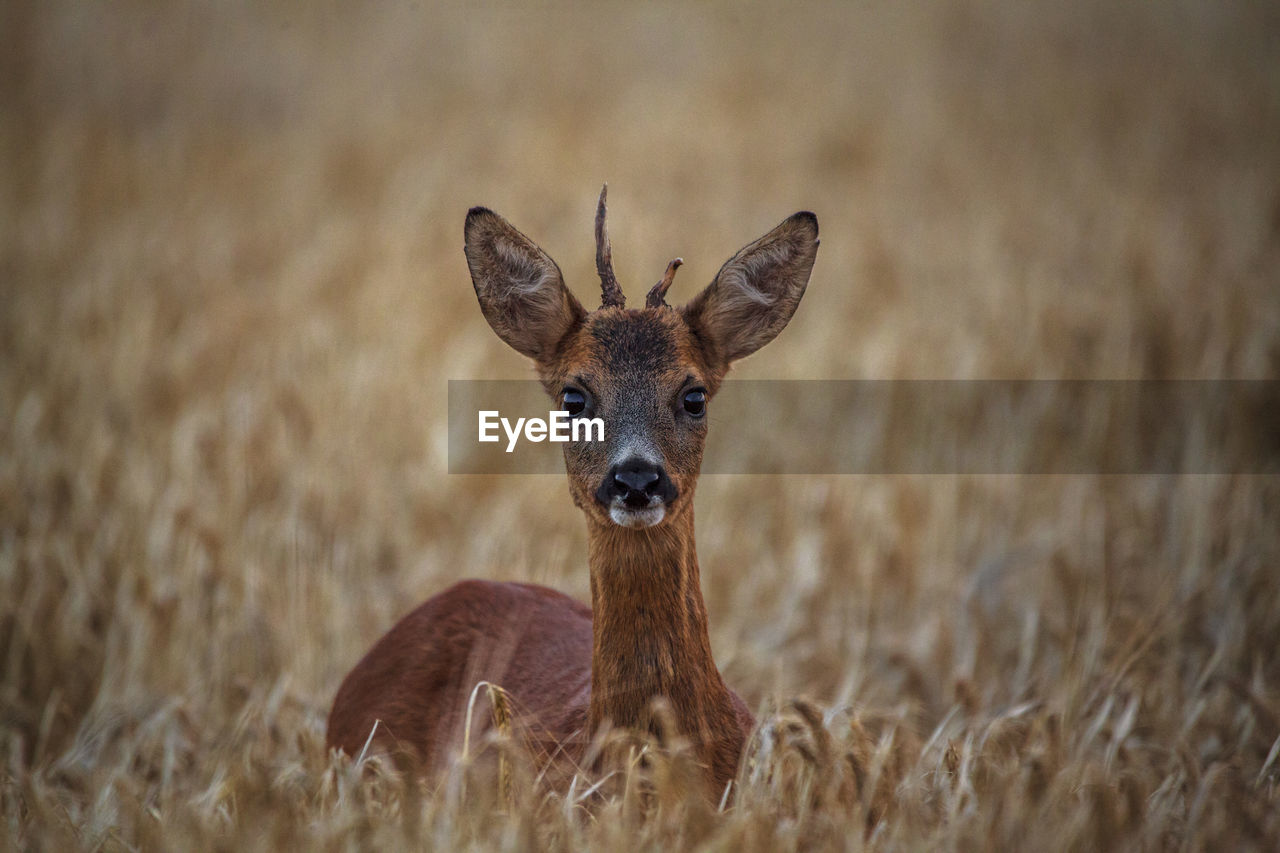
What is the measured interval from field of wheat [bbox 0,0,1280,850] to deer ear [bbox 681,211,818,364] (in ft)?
3.67

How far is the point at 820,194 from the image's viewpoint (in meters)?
10.9

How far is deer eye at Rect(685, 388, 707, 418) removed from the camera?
12.0 ft

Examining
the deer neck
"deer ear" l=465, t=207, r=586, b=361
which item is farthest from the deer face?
the deer neck

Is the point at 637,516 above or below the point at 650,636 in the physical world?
above

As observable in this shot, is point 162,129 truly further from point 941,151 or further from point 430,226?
point 941,151

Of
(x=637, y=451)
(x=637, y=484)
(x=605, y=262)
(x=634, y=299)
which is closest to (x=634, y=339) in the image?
(x=605, y=262)

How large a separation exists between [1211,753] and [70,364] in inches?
249

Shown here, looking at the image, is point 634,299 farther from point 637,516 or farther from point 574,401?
point 637,516

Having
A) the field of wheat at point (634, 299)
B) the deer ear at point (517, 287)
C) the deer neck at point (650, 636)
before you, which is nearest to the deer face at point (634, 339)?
the deer ear at point (517, 287)

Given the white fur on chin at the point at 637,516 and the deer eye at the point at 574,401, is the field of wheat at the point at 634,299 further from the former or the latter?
the deer eye at the point at 574,401

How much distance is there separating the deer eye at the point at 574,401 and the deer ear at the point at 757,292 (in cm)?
41

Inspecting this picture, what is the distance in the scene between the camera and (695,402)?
3.66 meters

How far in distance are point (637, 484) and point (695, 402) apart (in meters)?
0.43

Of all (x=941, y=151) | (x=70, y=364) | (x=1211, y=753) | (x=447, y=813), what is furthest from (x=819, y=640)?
(x=941, y=151)
